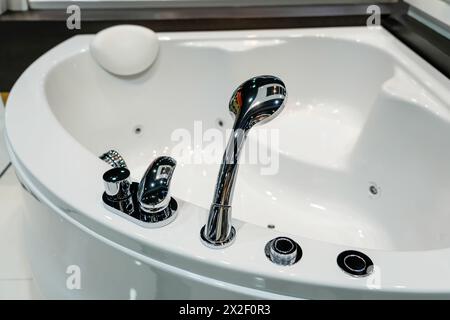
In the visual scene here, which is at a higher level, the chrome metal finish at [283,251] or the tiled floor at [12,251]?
the chrome metal finish at [283,251]

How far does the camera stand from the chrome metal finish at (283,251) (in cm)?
65

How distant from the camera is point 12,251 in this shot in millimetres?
1247

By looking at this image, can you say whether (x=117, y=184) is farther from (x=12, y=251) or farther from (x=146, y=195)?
(x=12, y=251)

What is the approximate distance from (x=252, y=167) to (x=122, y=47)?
646 millimetres

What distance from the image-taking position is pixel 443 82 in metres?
1.20

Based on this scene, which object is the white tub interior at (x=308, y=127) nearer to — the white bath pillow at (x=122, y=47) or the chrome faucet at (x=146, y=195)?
the white bath pillow at (x=122, y=47)

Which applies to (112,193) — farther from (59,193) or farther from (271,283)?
(271,283)

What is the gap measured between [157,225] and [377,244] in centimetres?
84

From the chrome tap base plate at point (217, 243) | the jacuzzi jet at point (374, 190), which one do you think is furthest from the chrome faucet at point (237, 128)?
the jacuzzi jet at point (374, 190)

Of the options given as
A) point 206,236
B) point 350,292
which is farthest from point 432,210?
point 206,236

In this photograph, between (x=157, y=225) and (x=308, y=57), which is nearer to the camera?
(x=157, y=225)

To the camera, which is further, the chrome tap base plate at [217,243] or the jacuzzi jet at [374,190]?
the jacuzzi jet at [374,190]

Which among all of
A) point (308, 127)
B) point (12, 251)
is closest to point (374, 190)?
point (308, 127)

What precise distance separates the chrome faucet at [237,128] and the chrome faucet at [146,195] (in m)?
0.08
